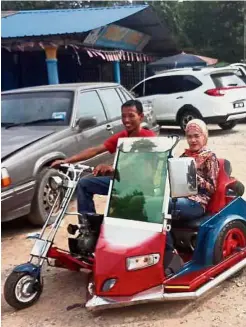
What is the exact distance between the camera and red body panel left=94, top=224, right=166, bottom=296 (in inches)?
144

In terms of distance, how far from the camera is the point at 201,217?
14.0ft

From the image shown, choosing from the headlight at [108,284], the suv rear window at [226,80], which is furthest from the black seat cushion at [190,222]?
the suv rear window at [226,80]

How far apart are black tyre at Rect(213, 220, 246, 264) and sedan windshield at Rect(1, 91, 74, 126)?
10.1ft

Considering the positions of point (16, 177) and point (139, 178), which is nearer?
point (139, 178)

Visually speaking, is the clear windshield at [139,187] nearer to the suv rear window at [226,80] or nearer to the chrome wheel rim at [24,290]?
the chrome wheel rim at [24,290]

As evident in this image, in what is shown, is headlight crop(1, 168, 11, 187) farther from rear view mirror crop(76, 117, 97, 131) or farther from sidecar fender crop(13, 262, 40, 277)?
sidecar fender crop(13, 262, 40, 277)

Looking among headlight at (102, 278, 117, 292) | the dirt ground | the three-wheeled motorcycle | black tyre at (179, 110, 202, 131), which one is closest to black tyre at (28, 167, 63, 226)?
the dirt ground

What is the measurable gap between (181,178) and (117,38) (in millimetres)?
15228

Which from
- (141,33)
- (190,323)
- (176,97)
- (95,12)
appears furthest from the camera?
(141,33)

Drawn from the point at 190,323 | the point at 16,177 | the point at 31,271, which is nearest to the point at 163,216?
the point at 190,323

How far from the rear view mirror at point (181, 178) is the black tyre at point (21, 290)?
140cm

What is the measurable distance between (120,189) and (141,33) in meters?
16.9

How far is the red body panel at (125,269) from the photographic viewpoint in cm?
367

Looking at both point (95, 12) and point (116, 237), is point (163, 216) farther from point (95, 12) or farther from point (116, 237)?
point (95, 12)
